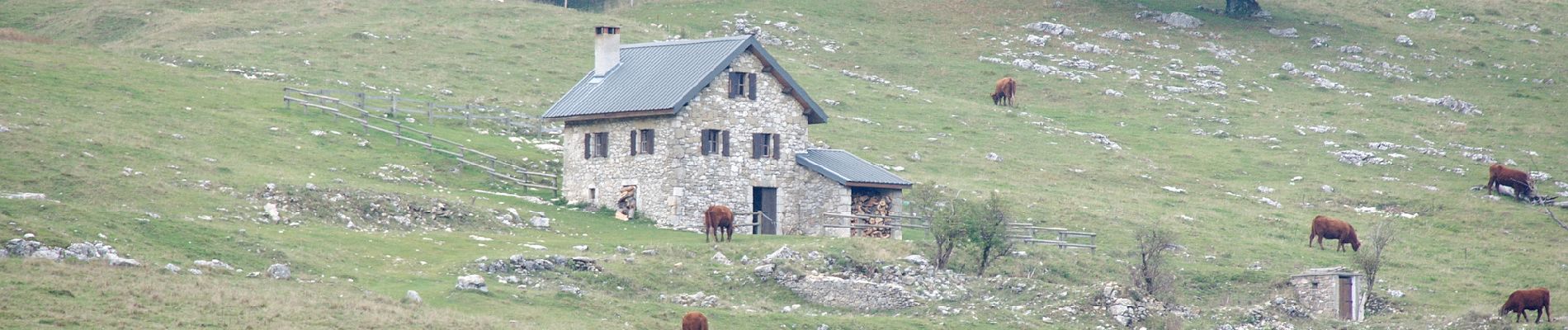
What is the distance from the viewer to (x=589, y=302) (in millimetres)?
37281

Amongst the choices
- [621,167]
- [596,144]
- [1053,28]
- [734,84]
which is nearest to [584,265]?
[621,167]

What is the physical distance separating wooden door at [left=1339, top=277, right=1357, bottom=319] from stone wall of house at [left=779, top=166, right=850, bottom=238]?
46.0 feet

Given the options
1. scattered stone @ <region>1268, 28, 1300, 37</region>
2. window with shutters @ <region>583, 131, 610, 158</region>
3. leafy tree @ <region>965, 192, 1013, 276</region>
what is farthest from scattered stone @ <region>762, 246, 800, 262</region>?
scattered stone @ <region>1268, 28, 1300, 37</region>

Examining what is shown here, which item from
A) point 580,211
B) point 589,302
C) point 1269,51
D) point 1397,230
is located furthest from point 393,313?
point 1269,51

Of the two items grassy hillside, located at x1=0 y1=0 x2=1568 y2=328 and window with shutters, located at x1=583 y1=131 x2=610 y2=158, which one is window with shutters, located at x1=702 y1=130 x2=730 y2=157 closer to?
grassy hillside, located at x1=0 y1=0 x2=1568 y2=328

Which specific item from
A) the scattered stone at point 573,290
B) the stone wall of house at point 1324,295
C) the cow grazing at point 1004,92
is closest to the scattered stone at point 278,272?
the scattered stone at point 573,290

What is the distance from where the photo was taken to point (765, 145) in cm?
5194

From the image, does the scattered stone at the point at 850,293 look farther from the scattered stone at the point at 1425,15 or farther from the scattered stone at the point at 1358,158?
the scattered stone at the point at 1425,15

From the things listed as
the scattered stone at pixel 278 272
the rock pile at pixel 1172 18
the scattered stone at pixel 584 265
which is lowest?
the scattered stone at pixel 584 265

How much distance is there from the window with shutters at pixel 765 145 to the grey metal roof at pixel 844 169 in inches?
30.3

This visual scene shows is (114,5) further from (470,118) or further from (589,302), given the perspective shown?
(589,302)

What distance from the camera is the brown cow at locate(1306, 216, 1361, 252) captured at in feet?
179

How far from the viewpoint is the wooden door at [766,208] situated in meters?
51.8

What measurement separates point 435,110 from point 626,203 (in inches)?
543
